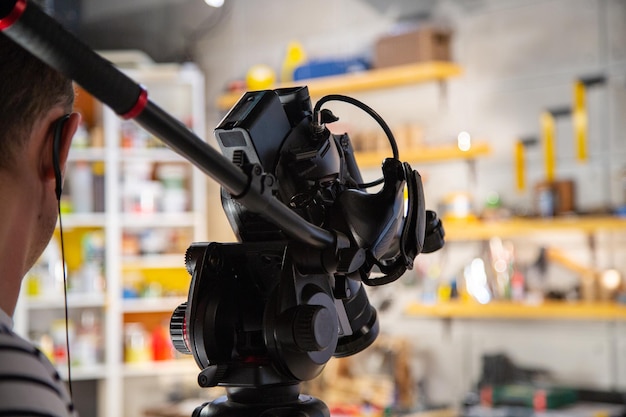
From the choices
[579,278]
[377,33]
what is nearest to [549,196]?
[579,278]

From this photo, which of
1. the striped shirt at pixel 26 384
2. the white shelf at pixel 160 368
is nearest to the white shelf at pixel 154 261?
the white shelf at pixel 160 368

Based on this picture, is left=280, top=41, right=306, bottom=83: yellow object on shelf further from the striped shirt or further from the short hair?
the striped shirt

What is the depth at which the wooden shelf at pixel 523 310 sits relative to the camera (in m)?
3.66

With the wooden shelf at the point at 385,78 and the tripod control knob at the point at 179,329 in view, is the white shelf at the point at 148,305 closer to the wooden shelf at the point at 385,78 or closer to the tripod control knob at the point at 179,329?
the wooden shelf at the point at 385,78

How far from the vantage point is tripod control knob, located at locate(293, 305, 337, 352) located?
2.75 ft

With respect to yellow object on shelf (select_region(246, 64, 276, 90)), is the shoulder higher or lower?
lower

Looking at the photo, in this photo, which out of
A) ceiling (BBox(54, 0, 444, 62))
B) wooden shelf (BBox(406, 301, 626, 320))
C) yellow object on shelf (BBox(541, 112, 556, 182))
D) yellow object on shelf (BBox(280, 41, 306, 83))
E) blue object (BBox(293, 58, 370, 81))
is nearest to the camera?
wooden shelf (BBox(406, 301, 626, 320))

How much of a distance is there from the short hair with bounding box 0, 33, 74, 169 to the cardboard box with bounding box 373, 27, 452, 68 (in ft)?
11.8

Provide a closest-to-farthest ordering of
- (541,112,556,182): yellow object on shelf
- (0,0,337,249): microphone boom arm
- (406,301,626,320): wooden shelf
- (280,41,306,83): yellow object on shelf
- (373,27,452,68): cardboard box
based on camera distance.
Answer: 1. (0,0,337,249): microphone boom arm
2. (406,301,626,320): wooden shelf
3. (541,112,556,182): yellow object on shelf
4. (373,27,452,68): cardboard box
5. (280,41,306,83): yellow object on shelf

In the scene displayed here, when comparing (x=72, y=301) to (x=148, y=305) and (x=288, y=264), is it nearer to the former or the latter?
(x=148, y=305)

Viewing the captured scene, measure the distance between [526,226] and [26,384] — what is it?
3.42 metres

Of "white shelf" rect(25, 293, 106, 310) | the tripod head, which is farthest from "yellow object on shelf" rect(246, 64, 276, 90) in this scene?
the tripod head

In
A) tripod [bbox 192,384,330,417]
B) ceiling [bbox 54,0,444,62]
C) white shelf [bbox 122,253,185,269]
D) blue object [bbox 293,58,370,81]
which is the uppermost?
ceiling [bbox 54,0,444,62]

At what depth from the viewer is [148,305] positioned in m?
5.07
